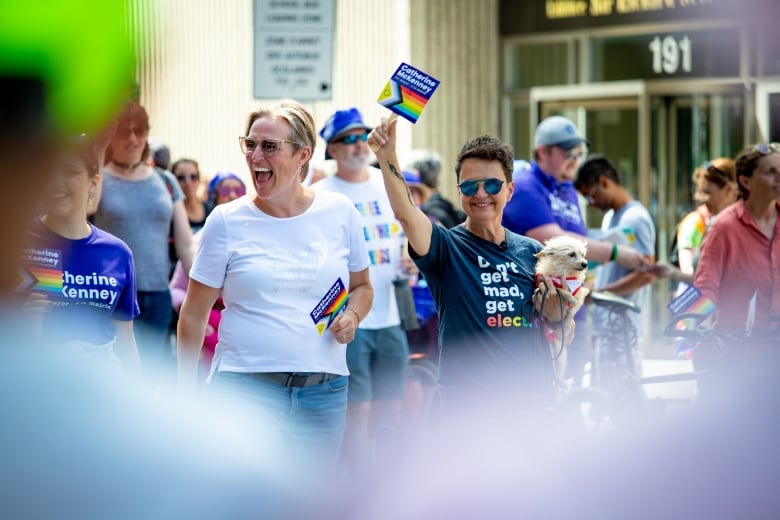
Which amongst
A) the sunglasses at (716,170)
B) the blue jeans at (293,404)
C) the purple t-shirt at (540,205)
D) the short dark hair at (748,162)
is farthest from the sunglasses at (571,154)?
the blue jeans at (293,404)

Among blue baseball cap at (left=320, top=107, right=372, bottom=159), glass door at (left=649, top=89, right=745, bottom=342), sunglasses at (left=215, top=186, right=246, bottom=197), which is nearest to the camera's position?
blue baseball cap at (left=320, top=107, right=372, bottom=159)

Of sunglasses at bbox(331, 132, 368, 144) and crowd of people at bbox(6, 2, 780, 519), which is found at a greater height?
sunglasses at bbox(331, 132, 368, 144)

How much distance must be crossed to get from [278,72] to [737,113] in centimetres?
683

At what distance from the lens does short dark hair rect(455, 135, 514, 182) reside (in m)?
4.67

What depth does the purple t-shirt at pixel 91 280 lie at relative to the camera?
14.2 feet

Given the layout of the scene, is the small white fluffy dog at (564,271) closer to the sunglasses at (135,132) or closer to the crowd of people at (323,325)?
the crowd of people at (323,325)

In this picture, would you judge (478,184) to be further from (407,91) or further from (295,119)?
(295,119)

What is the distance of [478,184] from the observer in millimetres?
4613

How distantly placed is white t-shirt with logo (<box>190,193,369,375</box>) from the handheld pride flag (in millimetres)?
536

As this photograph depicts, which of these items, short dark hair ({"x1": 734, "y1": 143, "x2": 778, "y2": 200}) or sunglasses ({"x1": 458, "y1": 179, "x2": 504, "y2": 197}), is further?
short dark hair ({"x1": 734, "y1": 143, "x2": 778, "y2": 200})

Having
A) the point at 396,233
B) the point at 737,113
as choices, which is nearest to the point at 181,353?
the point at 396,233

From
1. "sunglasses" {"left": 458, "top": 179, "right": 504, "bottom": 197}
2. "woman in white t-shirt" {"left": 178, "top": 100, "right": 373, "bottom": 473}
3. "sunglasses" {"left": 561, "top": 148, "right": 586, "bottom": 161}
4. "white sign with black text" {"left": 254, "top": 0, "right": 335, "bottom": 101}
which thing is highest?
"white sign with black text" {"left": 254, "top": 0, "right": 335, "bottom": 101}

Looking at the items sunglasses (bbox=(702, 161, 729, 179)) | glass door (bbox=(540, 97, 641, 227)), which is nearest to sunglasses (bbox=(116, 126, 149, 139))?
sunglasses (bbox=(702, 161, 729, 179))

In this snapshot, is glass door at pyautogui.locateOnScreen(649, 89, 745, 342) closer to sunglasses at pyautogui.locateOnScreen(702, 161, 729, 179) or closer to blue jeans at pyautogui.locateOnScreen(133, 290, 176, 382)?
sunglasses at pyautogui.locateOnScreen(702, 161, 729, 179)
